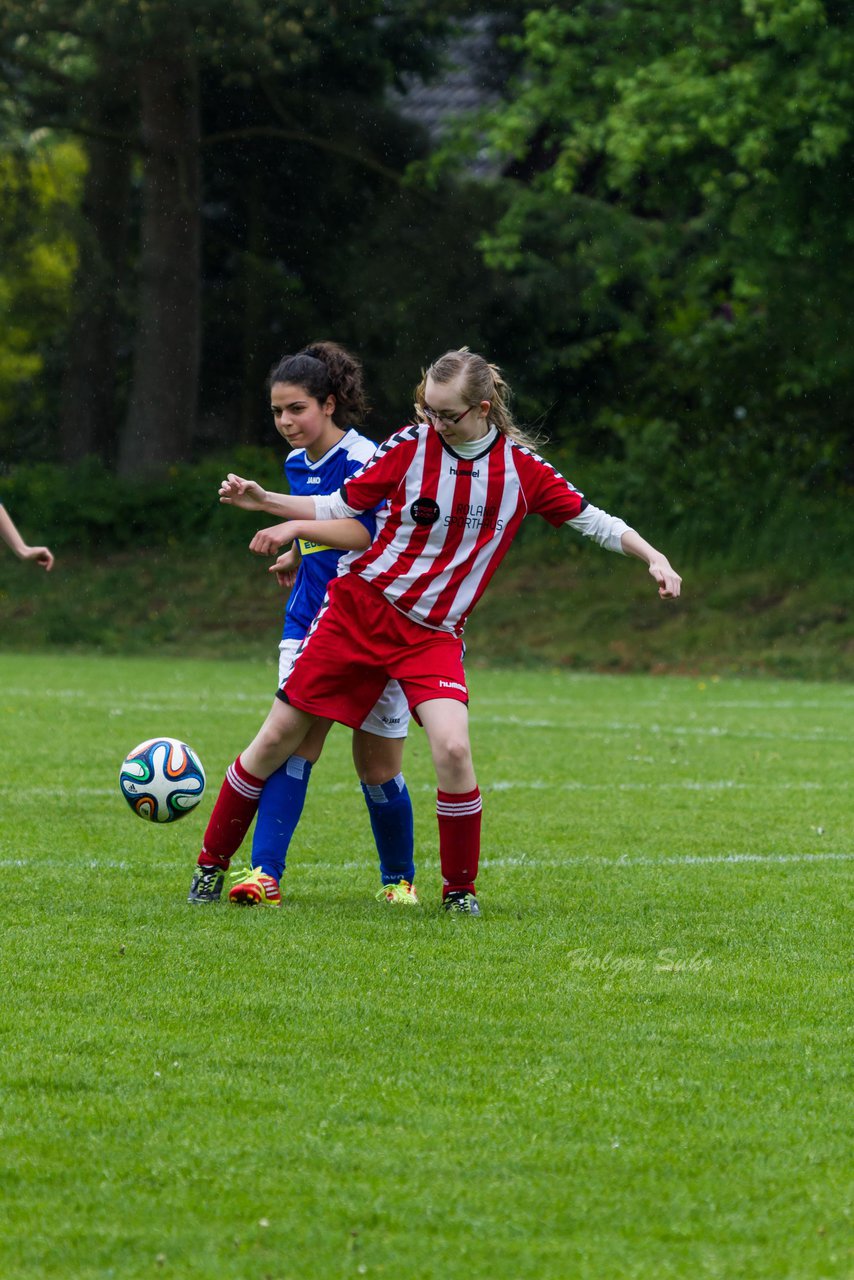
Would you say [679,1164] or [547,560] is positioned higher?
[547,560]

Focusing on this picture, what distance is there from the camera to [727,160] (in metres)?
23.6

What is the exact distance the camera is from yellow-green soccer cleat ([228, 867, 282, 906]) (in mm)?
5887

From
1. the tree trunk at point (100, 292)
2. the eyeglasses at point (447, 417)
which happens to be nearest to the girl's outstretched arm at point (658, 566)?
the eyeglasses at point (447, 417)

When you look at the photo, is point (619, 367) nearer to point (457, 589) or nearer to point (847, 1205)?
point (457, 589)

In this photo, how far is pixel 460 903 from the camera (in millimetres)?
5883

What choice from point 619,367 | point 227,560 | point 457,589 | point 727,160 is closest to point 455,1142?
point 457,589

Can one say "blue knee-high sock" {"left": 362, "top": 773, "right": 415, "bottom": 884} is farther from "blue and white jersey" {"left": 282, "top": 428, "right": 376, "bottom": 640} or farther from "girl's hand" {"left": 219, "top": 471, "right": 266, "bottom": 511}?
"girl's hand" {"left": 219, "top": 471, "right": 266, "bottom": 511}

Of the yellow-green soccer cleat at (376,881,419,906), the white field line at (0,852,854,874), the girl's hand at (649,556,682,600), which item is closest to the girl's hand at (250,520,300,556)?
the girl's hand at (649,556,682,600)

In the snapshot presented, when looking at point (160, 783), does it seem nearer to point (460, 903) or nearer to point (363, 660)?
point (363, 660)

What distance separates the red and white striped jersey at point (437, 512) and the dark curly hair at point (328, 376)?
16.1 inches

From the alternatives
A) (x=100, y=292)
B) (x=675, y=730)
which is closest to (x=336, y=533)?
(x=675, y=730)

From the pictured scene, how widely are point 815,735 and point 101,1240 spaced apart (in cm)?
1085

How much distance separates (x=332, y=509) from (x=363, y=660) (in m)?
0.49

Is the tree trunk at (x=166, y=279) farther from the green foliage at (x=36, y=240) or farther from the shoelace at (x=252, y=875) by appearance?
the shoelace at (x=252, y=875)
